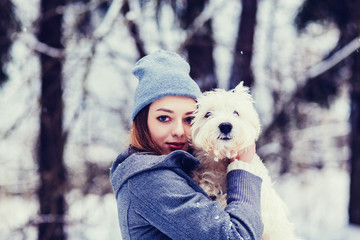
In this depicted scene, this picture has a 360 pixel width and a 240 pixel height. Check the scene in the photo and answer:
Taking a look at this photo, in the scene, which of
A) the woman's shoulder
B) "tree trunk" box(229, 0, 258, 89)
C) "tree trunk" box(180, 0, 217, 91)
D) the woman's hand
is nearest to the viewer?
the woman's shoulder

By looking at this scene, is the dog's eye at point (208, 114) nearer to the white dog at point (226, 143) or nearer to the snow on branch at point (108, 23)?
the white dog at point (226, 143)

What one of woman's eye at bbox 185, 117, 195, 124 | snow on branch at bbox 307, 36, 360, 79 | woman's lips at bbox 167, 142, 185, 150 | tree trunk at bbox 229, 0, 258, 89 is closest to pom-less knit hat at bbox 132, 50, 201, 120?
woman's eye at bbox 185, 117, 195, 124

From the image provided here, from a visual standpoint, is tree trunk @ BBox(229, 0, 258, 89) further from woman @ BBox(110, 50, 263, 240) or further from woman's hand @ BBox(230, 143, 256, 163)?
woman's hand @ BBox(230, 143, 256, 163)

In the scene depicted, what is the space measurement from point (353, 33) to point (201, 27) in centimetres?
221

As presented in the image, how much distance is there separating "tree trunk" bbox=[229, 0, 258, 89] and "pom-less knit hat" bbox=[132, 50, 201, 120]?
375 centimetres

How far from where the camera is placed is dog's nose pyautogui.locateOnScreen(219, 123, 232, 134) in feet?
5.56

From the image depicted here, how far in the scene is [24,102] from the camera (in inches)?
238

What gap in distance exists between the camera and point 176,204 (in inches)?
61.3

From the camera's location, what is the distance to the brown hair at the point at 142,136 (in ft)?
6.38

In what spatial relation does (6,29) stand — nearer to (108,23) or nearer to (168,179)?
(108,23)

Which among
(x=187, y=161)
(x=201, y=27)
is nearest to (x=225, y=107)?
(x=187, y=161)

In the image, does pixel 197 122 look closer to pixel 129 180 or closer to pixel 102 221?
pixel 129 180

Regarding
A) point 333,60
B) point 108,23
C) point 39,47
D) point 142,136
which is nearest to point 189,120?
point 142,136

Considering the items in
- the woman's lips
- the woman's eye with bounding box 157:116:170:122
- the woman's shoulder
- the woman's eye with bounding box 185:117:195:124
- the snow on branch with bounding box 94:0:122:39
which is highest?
the snow on branch with bounding box 94:0:122:39
